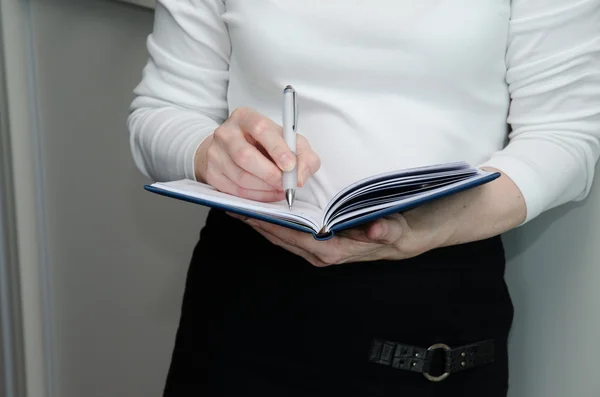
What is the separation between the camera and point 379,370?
65 centimetres

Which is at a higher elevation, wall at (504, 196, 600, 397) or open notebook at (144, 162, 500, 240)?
open notebook at (144, 162, 500, 240)

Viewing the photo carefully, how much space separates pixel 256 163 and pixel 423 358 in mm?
295

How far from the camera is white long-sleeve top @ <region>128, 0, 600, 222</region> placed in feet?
2.13

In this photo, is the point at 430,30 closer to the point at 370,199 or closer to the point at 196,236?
the point at 370,199

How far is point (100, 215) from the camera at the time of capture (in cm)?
119

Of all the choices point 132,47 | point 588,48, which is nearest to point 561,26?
point 588,48

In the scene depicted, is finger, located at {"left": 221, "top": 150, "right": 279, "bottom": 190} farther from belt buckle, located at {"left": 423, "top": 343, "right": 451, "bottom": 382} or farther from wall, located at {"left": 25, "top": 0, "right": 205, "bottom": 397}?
wall, located at {"left": 25, "top": 0, "right": 205, "bottom": 397}

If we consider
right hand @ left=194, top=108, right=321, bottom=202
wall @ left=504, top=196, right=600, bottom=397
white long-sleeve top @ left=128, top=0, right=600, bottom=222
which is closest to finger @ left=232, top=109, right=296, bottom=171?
right hand @ left=194, top=108, right=321, bottom=202

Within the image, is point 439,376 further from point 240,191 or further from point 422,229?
point 240,191

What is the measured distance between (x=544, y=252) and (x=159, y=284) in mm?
848

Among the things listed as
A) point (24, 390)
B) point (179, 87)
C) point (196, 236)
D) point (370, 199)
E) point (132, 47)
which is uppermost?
point (132, 47)

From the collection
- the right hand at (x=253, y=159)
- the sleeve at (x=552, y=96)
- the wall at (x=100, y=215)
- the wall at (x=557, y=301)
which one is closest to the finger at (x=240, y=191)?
the right hand at (x=253, y=159)

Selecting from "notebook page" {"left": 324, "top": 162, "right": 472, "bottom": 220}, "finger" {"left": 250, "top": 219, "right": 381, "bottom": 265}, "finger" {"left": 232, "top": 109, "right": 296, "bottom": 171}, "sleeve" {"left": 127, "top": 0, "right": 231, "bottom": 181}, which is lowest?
"finger" {"left": 250, "top": 219, "right": 381, "bottom": 265}

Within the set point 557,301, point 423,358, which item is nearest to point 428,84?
point 423,358
